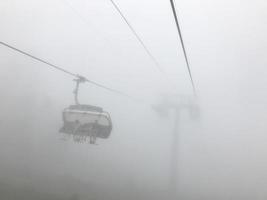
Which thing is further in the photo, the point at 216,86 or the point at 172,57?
the point at 172,57

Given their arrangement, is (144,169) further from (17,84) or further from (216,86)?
(17,84)

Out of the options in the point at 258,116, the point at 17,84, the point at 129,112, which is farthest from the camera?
the point at 17,84

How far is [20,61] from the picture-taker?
165ft

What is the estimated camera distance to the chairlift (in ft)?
19.3

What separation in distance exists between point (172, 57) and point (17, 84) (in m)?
24.4

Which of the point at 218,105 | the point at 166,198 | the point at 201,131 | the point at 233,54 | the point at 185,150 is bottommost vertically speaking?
the point at 166,198

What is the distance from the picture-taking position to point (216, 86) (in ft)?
118

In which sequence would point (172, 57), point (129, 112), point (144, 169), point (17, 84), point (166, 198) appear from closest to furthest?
point (166, 198) → point (144, 169) → point (129, 112) → point (172, 57) → point (17, 84)

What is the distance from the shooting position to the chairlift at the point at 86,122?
19.3 feet

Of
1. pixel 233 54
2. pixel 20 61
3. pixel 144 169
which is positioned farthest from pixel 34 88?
pixel 233 54

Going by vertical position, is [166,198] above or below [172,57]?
below

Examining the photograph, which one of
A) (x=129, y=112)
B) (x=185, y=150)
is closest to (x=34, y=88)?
(x=129, y=112)

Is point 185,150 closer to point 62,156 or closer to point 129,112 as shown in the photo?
point 129,112

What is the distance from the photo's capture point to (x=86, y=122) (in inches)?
241
